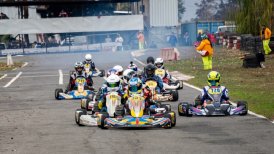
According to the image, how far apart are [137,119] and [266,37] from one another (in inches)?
1049

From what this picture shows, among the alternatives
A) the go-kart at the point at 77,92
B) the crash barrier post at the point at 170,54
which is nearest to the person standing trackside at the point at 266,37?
the crash barrier post at the point at 170,54

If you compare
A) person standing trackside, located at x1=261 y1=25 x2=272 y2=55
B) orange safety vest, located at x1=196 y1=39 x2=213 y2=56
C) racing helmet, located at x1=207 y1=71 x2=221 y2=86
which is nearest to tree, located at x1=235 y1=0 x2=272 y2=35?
person standing trackside, located at x1=261 y1=25 x2=272 y2=55

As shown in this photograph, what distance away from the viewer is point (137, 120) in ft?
50.4

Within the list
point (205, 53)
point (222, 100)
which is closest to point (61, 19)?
point (205, 53)

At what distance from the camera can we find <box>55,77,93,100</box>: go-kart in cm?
2369

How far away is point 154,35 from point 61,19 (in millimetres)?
12537

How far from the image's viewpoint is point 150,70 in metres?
19.5

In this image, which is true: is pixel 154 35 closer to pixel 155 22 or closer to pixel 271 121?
pixel 155 22

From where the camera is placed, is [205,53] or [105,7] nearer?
[205,53]

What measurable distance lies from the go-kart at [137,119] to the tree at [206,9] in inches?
4923

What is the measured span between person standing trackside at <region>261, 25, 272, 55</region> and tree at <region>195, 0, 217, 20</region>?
9843cm

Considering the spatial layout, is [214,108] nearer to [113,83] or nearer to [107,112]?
[113,83]

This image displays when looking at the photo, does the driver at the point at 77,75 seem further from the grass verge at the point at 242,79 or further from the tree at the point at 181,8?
the tree at the point at 181,8

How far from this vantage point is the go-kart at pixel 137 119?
15.3 m
